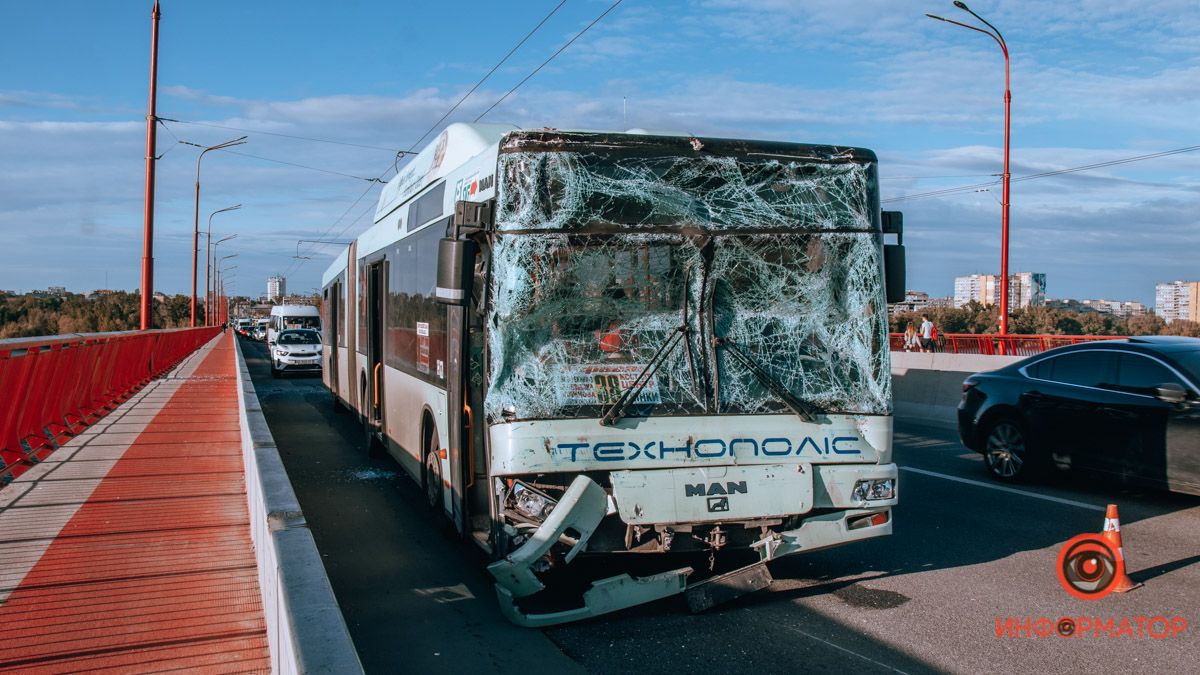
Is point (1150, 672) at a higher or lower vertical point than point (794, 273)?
lower

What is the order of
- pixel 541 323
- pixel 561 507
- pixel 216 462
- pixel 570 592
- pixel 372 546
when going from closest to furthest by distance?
pixel 561 507
pixel 541 323
pixel 570 592
pixel 372 546
pixel 216 462

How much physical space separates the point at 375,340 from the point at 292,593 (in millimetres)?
8376

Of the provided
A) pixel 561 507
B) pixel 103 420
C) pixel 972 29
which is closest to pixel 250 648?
pixel 561 507

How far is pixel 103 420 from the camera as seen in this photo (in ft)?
45.0

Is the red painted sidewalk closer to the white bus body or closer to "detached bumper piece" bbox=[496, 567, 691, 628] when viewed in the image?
"detached bumper piece" bbox=[496, 567, 691, 628]

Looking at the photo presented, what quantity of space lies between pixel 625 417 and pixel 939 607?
2393mm

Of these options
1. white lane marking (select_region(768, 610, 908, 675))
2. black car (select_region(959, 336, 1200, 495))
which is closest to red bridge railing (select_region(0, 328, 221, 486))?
white lane marking (select_region(768, 610, 908, 675))

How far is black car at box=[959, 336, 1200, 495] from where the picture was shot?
875 centimetres

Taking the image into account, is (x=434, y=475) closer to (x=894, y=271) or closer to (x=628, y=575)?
(x=628, y=575)

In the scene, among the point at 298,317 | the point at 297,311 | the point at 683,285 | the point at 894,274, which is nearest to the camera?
the point at 683,285

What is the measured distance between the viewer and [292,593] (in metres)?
3.95

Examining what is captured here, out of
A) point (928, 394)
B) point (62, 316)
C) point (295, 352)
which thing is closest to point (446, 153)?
point (928, 394)

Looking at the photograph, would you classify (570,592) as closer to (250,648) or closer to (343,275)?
(250,648)

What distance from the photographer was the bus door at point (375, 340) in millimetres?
11555
